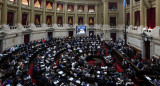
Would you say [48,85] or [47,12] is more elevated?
[47,12]

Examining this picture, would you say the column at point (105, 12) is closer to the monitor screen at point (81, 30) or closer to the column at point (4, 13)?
the monitor screen at point (81, 30)

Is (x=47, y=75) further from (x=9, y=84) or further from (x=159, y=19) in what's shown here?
(x=159, y=19)

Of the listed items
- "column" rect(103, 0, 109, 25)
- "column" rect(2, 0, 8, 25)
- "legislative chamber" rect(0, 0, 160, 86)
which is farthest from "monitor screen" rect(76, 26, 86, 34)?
"column" rect(2, 0, 8, 25)

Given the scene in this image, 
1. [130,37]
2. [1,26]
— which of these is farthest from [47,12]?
[130,37]

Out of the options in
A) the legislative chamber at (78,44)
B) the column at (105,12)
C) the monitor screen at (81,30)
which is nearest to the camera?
the legislative chamber at (78,44)

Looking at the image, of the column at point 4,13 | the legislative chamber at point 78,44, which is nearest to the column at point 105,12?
the legislative chamber at point 78,44

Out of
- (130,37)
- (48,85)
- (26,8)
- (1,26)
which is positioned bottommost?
(48,85)

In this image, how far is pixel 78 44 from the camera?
930 inches

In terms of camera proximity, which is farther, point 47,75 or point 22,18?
point 22,18

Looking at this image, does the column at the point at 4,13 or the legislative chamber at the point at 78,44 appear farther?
the column at the point at 4,13

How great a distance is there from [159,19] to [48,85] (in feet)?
49.8

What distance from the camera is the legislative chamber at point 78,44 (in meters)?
11.3

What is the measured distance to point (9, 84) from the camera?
934 cm

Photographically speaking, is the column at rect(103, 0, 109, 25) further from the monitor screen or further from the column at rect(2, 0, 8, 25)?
the column at rect(2, 0, 8, 25)
